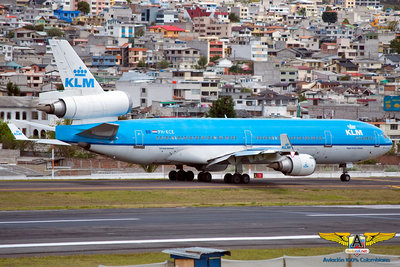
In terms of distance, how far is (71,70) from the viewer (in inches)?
1907

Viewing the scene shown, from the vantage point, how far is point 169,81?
6442 inches

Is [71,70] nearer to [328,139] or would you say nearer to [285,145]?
[285,145]

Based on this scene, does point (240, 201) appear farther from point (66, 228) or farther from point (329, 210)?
point (66, 228)

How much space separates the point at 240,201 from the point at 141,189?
560 cm

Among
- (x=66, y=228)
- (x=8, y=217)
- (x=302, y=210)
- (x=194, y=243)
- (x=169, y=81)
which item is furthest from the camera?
(x=169, y=81)

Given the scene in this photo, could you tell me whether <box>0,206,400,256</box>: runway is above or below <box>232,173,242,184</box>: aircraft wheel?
above

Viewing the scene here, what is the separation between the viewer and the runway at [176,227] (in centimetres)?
3209

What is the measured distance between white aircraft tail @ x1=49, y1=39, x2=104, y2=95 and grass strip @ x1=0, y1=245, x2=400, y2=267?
19138 mm

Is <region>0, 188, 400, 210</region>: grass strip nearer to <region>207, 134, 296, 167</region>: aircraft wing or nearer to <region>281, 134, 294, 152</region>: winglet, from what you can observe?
<region>207, 134, 296, 167</region>: aircraft wing

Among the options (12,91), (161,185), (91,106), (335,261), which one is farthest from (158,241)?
(12,91)

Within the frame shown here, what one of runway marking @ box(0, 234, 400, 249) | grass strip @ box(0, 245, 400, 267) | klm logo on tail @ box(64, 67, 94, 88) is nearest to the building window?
klm logo on tail @ box(64, 67, 94, 88)

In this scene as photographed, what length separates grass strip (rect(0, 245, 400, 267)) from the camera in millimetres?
28672

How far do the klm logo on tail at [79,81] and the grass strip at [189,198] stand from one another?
17.9 ft

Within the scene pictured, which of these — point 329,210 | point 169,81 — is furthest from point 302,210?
point 169,81
